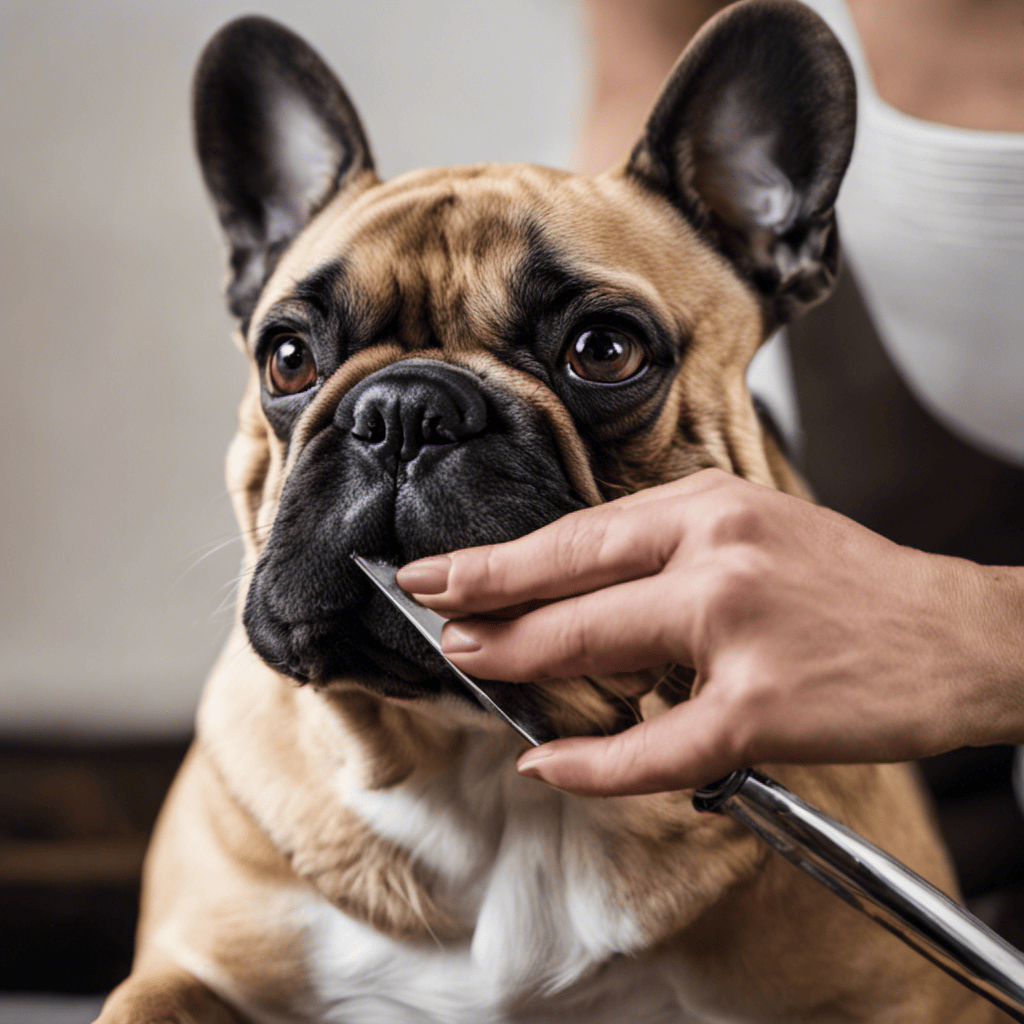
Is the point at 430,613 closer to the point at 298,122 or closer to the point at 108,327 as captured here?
the point at 298,122

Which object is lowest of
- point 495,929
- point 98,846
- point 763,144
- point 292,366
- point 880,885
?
point 98,846

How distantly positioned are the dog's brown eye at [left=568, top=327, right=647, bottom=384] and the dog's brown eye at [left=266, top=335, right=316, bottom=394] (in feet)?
0.70

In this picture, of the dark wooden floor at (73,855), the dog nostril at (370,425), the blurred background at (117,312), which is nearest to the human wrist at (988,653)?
the dog nostril at (370,425)

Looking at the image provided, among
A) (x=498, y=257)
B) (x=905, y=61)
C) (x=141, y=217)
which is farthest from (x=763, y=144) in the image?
(x=141, y=217)

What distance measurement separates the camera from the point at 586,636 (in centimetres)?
50

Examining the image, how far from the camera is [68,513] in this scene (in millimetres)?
1309

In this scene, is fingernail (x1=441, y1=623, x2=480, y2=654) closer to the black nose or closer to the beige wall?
the black nose

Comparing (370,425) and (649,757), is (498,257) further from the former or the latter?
(649,757)

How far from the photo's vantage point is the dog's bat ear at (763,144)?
0.75m

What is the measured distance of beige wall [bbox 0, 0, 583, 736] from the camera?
1.22 metres

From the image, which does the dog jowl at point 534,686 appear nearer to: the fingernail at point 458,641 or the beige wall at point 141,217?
the fingernail at point 458,641

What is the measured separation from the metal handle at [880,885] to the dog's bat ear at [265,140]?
68 cm

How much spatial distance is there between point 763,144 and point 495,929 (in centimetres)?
71

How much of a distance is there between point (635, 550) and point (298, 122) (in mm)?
660
